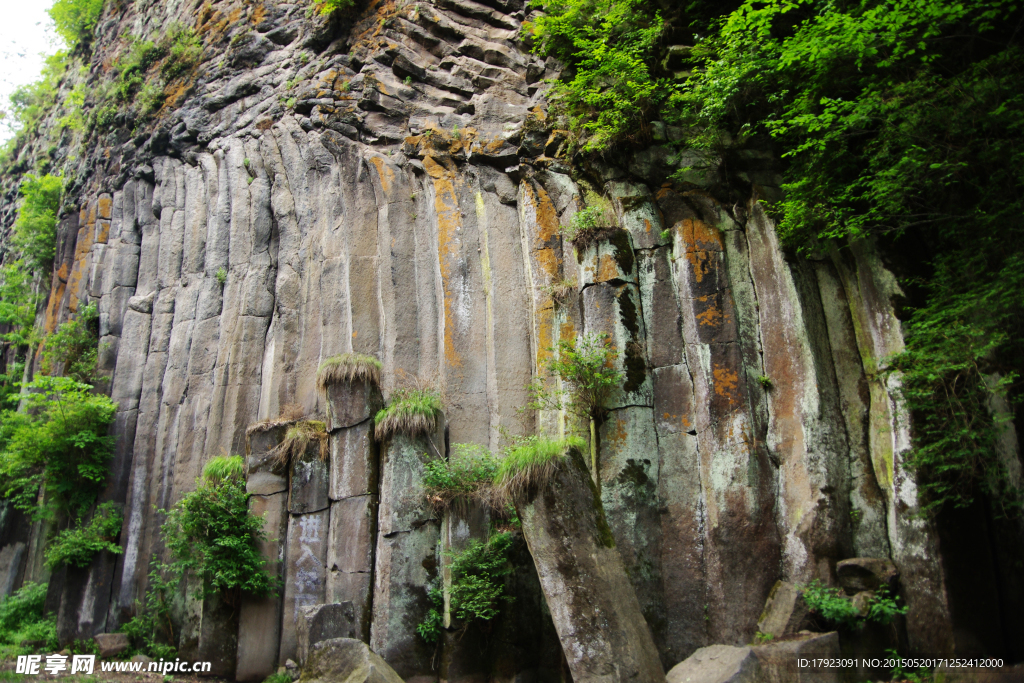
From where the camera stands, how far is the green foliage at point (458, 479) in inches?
363

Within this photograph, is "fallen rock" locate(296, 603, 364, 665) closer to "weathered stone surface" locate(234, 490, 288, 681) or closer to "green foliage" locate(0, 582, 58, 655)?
"weathered stone surface" locate(234, 490, 288, 681)

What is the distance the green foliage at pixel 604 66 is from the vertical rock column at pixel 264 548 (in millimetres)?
7320

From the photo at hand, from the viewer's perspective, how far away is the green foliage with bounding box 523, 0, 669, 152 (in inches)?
414

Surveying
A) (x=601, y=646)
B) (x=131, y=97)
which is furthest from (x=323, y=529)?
(x=131, y=97)

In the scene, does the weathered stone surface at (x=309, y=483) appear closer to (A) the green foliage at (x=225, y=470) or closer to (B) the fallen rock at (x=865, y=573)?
(A) the green foliage at (x=225, y=470)

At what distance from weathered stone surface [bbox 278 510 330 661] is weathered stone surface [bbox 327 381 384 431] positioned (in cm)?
144

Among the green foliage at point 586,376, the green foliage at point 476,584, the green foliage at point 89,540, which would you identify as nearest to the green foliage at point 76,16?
the green foliage at point 89,540

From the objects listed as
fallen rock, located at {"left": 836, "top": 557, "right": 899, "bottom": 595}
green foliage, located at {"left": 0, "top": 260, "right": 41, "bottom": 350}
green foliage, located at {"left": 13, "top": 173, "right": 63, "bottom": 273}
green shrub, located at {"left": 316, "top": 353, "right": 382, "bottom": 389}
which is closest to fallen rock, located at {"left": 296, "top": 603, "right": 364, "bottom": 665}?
green shrub, located at {"left": 316, "top": 353, "right": 382, "bottom": 389}

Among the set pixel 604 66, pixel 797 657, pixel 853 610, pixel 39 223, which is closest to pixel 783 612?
pixel 853 610

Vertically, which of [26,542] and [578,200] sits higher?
[578,200]

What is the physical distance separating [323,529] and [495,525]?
9.76ft

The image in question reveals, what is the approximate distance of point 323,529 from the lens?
10.3m

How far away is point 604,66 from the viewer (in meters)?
10.7

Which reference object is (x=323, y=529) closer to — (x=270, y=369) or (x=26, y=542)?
(x=270, y=369)
